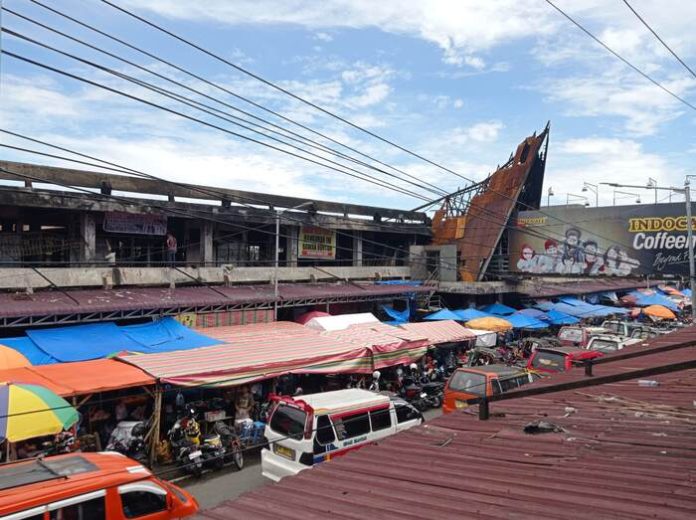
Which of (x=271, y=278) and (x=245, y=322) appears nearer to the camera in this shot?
(x=245, y=322)

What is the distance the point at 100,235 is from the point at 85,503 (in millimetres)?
17756

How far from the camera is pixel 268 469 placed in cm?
1056

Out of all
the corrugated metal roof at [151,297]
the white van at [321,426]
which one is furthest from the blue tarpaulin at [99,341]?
the white van at [321,426]

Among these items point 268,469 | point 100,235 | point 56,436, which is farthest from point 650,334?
point 100,235

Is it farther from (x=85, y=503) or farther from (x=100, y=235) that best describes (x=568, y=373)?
(x=100, y=235)

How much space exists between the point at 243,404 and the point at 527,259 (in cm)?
3058

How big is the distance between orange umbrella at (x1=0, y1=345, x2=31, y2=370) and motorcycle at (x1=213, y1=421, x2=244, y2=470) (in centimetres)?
454

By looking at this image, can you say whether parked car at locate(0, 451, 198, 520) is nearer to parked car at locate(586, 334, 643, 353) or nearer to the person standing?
parked car at locate(586, 334, 643, 353)

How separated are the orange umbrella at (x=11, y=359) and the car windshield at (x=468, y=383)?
9981 millimetres

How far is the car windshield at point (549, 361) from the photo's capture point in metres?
16.3

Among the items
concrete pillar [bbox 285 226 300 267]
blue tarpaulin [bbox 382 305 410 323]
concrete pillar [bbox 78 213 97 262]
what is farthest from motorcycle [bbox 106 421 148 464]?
blue tarpaulin [bbox 382 305 410 323]

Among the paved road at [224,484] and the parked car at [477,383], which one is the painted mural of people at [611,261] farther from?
the paved road at [224,484]

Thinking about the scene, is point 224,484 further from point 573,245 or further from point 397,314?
point 573,245

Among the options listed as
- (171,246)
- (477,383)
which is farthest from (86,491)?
(171,246)
